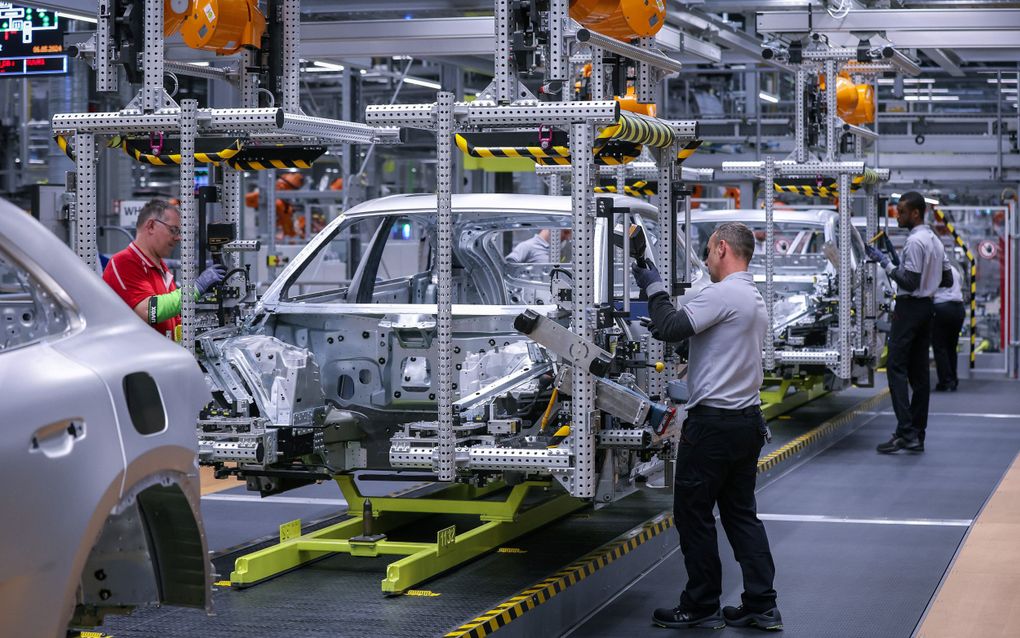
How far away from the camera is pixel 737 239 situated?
6039mm

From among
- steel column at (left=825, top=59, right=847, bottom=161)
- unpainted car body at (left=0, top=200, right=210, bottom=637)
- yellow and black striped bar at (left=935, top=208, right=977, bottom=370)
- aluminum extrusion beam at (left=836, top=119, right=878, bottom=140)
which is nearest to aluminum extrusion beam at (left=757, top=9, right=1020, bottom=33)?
steel column at (left=825, top=59, right=847, bottom=161)

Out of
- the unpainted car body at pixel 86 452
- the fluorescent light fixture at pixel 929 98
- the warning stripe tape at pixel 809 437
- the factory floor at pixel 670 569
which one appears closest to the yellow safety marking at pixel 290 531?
the factory floor at pixel 670 569

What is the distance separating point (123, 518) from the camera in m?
3.73

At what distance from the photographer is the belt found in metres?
5.88

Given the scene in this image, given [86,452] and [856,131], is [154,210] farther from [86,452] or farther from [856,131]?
[856,131]

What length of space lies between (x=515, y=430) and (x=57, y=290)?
3.03m

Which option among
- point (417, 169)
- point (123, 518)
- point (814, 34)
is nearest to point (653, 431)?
point (123, 518)

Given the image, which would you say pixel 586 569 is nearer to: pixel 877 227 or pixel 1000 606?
pixel 1000 606

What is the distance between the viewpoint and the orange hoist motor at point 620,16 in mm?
6812

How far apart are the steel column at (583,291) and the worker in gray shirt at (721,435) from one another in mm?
335

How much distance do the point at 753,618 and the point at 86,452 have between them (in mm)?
3642

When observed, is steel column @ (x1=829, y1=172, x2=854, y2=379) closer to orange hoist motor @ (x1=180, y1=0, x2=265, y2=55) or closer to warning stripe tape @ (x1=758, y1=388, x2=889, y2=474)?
warning stripe tape @ (x1=758, y1=388, x2=889, y2=474)

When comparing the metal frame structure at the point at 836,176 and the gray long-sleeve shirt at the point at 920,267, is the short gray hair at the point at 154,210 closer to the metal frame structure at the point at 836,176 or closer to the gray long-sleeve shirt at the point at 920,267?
the metal frame structure at the point at 836,176

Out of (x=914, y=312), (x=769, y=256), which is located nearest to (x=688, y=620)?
(x=914, y=312)
